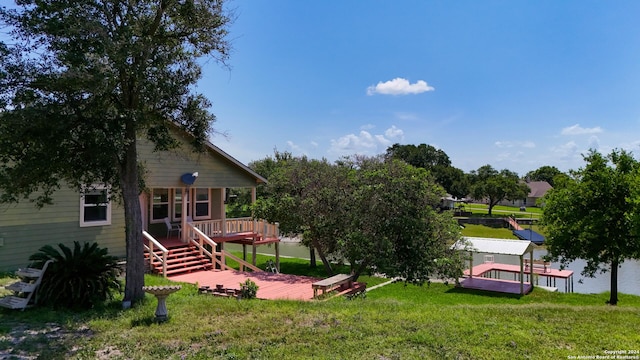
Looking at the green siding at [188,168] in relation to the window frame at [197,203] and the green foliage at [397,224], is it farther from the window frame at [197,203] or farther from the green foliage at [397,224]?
the green foliage at [397,224]

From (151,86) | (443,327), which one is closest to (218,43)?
(151,86)

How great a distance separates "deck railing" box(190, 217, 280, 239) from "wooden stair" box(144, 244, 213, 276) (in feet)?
3.62

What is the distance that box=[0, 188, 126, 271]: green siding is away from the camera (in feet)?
38.0

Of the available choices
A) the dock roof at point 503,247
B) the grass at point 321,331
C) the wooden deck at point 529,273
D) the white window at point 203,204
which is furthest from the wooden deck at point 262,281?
the wooden deck at point 529,273

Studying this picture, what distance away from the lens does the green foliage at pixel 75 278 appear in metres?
7.73

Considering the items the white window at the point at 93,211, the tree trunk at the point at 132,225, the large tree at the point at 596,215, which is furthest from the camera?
the large tree at the point at 596,215

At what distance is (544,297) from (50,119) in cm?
1766

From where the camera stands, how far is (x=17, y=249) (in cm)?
1177

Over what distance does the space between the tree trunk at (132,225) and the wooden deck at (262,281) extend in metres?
3.37

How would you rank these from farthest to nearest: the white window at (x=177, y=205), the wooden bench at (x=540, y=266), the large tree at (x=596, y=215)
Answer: the wooden bench at (x=540, y=266)
the white window at (x=177, y=205)
the large tree at (x=596, y=215)

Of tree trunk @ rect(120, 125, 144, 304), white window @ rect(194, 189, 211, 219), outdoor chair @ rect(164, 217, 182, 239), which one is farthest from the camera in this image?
white window @ rect(194, 189, 211, 219)

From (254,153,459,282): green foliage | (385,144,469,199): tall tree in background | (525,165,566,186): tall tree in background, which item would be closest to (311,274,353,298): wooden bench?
(254,153,459,282): green foliage

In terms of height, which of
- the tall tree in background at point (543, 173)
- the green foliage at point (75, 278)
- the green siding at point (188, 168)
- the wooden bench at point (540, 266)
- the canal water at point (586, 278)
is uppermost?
the tall tree in background at point (543, 173)

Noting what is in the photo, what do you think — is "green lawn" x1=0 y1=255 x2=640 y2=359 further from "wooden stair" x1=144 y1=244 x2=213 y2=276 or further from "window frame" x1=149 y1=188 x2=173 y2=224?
"window frame" x1=149 y1=188 x2=173 y2=224
